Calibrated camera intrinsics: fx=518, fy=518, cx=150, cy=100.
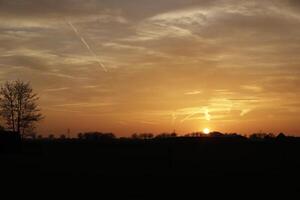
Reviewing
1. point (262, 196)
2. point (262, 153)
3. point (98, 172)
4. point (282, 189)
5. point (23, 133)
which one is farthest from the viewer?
point (23, 133)

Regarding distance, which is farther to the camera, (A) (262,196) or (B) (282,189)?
(B) (282,189)

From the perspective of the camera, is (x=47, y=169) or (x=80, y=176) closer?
(x=80, y=176)

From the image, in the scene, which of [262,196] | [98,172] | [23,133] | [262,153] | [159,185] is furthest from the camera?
[23,133]

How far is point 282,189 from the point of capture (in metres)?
24.1

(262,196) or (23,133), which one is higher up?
(23,133)

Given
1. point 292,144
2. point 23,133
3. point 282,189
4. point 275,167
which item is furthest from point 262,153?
point 23,133

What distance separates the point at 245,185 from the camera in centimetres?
2581

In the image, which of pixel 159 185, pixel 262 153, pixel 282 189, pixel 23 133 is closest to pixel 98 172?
pixel 159 185

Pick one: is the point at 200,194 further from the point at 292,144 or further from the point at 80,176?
the point at 292,144

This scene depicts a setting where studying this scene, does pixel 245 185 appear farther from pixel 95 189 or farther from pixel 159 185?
pixel 95 189

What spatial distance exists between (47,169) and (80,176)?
5934 mm

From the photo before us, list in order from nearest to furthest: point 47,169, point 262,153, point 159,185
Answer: point 159,185 < point 47,169 < point 262,153

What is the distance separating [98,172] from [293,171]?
40.5 feet

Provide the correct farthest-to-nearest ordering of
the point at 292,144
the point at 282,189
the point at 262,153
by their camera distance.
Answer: the point at 292,144 → the point at 262,153 → the point at 282,189
